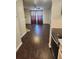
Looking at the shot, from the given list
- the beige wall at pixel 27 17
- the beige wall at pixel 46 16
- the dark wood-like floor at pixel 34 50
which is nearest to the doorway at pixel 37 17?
the beige wall at pixel 27 17

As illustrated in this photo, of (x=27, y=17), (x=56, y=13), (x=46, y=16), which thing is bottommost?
(x=56, y=13)

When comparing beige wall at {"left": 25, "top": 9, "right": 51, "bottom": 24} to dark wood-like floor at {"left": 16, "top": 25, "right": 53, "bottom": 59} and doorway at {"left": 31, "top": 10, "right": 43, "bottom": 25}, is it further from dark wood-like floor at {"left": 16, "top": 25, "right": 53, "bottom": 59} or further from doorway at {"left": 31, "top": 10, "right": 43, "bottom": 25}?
dark wood-like floor at {"left": 16, "top": 25, "right": 53, "bottom": 59}

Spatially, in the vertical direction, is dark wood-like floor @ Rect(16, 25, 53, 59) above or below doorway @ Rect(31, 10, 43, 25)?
below

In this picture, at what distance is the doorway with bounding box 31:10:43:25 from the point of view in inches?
686

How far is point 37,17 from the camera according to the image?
17.7m

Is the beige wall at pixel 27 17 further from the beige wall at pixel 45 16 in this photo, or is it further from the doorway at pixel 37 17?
the doorway at pixel 37 17

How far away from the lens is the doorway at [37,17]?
57.2ft

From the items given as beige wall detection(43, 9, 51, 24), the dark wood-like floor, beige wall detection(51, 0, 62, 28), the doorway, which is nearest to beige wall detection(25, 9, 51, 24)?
beige wall detection(43, 9, 51, 24)

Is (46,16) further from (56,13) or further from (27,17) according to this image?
(56,13)

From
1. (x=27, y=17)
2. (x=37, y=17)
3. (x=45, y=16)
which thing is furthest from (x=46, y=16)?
(x=27, y=17)
